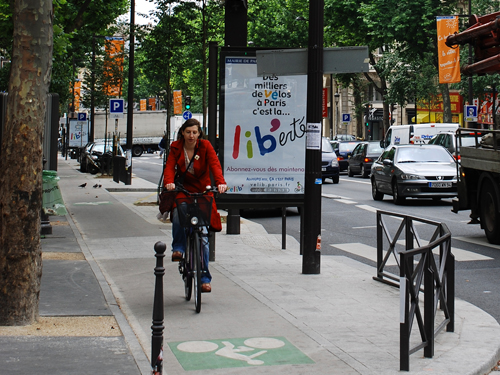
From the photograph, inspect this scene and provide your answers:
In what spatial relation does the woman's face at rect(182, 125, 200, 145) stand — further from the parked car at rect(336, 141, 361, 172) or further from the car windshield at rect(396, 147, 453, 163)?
the parked car at rect(336, 141, 361, 172)

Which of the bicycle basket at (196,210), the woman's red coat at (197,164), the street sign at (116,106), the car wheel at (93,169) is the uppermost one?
the street sign at (116,106)

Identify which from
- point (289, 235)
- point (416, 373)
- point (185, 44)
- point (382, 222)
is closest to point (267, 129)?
point (382, 222)

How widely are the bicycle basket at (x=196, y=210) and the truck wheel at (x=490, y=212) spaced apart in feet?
20.8

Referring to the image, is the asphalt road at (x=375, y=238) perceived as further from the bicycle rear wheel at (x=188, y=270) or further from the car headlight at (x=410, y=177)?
the bicycle rear wheel at (x=188, y=270)

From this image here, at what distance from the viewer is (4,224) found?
6.49 meters

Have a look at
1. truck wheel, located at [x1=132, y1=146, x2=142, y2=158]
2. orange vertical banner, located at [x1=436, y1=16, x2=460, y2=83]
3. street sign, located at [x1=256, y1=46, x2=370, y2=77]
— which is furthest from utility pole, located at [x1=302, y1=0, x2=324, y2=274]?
truck wheel, located at [x1=132, y1=146, x2=142, y2=158]

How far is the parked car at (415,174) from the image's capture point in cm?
1967

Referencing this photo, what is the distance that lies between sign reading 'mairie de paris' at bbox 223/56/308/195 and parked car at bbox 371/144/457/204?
9.76 metres

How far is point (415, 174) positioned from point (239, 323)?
14023mm

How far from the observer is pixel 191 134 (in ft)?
25.1

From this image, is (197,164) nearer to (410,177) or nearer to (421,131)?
(410,177)

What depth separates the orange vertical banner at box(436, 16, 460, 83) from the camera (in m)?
29.1

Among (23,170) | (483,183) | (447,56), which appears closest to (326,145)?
(447,56)

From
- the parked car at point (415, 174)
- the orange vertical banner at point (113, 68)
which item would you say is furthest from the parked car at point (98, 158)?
the parked car at point (415, 174)
